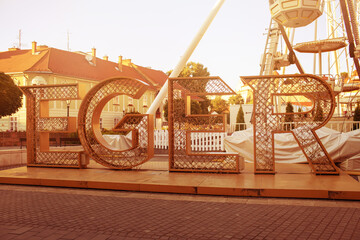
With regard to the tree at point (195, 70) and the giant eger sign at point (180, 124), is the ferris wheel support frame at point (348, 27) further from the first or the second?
the tree at point (195, 70)

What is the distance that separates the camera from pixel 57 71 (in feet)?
116

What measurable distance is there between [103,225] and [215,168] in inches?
187

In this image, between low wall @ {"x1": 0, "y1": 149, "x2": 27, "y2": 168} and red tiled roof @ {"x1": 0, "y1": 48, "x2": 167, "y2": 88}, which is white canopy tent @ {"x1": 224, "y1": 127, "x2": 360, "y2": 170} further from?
red tiled roof @ {"x1": 0, "y1": 48, "x2": 167, "y2": 88}

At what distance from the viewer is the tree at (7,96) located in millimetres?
21156

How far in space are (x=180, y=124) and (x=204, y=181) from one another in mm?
2049

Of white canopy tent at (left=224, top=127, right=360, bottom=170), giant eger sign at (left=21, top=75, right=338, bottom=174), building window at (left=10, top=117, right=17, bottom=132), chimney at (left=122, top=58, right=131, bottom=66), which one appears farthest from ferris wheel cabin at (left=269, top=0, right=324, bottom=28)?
chimney at (left=122, top=58, right=131, bottom=66)

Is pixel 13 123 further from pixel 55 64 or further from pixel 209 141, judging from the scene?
pixel 209 141

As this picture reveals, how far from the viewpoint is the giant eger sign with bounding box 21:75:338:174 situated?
8891mm

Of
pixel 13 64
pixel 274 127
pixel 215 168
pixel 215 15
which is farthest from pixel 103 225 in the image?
pixel 13 64

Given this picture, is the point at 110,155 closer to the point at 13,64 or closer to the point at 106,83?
the point at 106,83

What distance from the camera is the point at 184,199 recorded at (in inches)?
284

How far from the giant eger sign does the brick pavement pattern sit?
107 inches

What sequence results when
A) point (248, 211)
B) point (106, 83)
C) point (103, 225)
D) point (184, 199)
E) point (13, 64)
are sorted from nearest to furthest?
point (103, 225) → point (248, 211) → point (184, 199) → point (106, 83) → point (13, 64)

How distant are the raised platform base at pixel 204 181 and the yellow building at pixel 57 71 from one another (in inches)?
920
